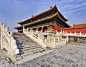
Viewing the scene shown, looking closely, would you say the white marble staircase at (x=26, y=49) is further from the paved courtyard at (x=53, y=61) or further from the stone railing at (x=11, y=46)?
the paved courtyard at (x=53, y=61)

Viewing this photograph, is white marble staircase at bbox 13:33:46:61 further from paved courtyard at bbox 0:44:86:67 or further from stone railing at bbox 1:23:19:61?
paved courtyard at bbox 0:44:86:67

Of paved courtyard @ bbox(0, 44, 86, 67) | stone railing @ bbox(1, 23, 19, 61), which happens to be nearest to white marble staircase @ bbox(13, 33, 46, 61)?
stone railing @ bbox(1, 23, 19, 61)

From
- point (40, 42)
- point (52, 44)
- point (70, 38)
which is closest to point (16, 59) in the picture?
point (40, 42)

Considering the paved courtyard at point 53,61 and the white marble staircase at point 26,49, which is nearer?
the paved courtyard at point 53,61

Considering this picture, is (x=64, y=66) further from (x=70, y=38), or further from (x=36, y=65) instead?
(x=70, y=38)

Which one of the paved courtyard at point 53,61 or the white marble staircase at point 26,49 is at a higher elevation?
the white marble staircase at point 26,49

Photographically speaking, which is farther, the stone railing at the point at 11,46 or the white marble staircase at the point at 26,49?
the white marble staircase at the point at 26,49

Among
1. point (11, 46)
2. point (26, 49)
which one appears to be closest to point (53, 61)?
point (26, 49)

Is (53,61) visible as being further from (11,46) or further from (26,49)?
(11,46)

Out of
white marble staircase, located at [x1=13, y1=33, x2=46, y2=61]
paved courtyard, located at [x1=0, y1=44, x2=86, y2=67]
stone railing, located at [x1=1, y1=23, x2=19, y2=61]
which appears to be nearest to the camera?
paved courtyard, located at [x1=0, y1=44, x2=86, y2=67]

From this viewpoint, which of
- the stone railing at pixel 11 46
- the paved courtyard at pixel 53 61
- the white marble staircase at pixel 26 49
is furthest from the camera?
the white marble staircase at pixel 26 49

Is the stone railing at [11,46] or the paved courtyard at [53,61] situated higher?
the stone railing at [11,46]

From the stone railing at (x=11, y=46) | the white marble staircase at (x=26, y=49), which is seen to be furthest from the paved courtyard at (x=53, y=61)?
the white marble staircase at (x=26, y=49)

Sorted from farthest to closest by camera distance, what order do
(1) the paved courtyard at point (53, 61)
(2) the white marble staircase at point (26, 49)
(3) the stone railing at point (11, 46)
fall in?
(2) the white marble staircase at point (26, 49)
(3) the stone railing at point (11, 46)
(1) the paved courtyard at point (53, 61)
